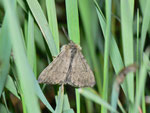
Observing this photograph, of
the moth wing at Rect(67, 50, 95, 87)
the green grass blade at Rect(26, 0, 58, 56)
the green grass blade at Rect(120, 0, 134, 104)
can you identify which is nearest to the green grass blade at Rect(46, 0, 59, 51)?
the green grass blade at Rect(26, 0, 58, 56)

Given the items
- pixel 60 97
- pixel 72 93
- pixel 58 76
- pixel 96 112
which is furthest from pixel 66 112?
pixel 72 93

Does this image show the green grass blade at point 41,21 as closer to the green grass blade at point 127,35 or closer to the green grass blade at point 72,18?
the green grass blade at point 72,18

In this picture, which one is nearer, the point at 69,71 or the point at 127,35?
the point at 127,35

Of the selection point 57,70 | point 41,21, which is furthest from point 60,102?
point 41,21

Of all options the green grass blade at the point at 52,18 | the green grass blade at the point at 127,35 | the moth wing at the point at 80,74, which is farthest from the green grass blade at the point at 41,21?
the green grass blade at the point at 127,35

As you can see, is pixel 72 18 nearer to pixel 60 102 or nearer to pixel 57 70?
pixel 57 70

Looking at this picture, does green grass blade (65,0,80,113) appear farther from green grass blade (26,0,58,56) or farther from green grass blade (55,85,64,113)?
green grass blade (55,85,64,113)

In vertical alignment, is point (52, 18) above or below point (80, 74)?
above
